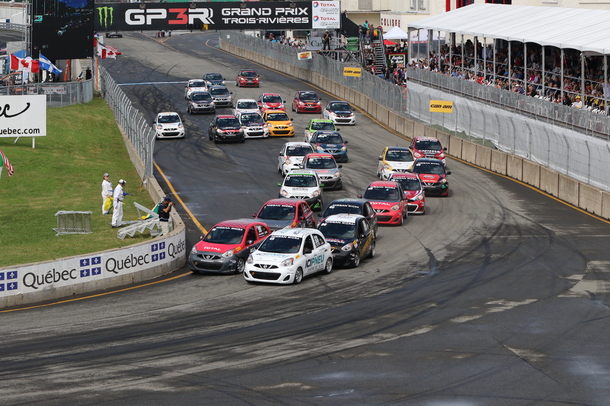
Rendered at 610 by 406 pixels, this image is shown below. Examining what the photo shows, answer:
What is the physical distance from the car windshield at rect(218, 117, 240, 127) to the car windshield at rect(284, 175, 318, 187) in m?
16.2

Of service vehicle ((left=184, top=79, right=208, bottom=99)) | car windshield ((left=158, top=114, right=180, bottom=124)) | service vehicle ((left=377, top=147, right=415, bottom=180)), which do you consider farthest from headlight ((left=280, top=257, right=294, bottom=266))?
service vehicle ((left=184, top=79, right=208, bottom=99))

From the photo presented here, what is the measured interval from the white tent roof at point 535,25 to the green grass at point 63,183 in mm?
19564

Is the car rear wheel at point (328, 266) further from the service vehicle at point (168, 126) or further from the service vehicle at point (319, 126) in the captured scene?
the service vehicle at point (168, 126)

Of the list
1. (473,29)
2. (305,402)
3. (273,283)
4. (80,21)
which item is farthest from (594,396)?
(80,21)

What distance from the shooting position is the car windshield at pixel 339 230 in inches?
1117

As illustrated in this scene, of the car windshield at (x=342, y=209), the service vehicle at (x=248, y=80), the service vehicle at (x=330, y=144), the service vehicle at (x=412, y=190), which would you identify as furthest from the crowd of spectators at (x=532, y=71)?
the service vehicle at (x=248, y=80)

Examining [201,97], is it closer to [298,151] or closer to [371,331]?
[298,151]

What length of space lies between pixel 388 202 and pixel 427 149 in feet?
38.4

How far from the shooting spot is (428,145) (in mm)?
45844

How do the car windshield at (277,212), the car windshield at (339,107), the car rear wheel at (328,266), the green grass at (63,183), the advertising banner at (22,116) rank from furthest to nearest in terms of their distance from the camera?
the car windshield at (339,107), the advertising banner at (22,116), the car windshield at (277,212), the green grass at (63,183), the car rear wheel at (328,266)

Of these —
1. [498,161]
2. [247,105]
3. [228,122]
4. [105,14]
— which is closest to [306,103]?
[247,105]

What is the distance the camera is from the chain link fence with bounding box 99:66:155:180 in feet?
134

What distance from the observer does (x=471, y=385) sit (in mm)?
15992

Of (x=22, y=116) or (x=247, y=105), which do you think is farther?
(x=247, y=105)
